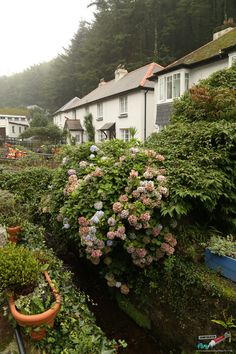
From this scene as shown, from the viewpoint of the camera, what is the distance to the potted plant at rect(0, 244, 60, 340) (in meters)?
2.86

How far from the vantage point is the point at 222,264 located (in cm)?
407

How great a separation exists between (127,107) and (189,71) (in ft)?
23.5

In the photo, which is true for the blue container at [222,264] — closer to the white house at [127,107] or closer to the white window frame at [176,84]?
the white house at [127,107]

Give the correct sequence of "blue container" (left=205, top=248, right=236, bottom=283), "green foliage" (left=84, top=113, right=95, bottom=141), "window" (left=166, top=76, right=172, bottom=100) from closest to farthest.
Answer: "blue container" (left=205, top=248, right=236, bottom=283), "window" (left=166, top=76, right=172, bottom=100), "green foliage" (left=84, top=113, right=95, bottom=141)

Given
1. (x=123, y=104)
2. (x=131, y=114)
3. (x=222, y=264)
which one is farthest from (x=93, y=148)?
(x=123, y=104)

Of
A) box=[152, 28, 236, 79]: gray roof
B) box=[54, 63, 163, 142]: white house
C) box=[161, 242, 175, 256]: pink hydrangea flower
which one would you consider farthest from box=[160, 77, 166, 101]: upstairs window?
box=[161, 242, 175, 256]: pink hydrangea flower

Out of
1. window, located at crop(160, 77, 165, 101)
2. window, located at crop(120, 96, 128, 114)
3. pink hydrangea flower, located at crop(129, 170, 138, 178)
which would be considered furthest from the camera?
window, located at crop(120, 96, 128, 114)

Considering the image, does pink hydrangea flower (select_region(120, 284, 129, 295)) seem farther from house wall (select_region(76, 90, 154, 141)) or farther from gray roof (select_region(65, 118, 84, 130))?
gray roof (select_region(65, 118, 84, 130))

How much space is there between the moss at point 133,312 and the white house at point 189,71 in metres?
11.0

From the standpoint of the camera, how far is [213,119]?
6.01 meters

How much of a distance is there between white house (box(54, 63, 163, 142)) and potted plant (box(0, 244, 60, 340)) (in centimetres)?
1571

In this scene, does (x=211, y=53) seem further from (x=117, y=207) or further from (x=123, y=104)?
(x=117, y=207)

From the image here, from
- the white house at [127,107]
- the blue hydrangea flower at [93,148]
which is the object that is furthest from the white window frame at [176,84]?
the blue hydrangea flower at [93,148]

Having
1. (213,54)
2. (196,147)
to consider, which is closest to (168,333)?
(196,147)
